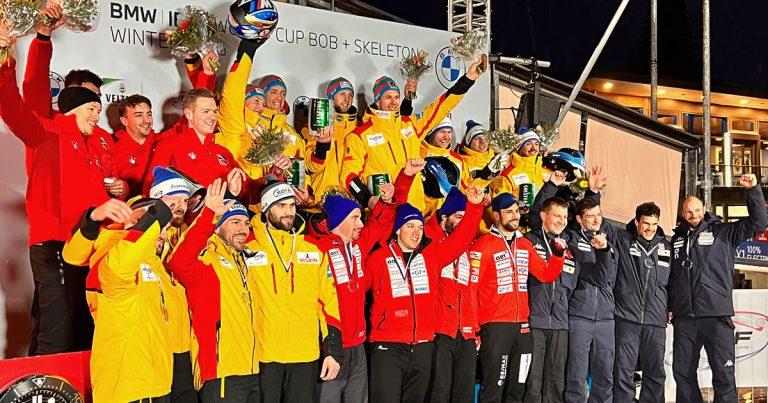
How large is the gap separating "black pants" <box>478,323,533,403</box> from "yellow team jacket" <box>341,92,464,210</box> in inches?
59.5

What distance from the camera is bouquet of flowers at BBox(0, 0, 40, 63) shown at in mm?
5391

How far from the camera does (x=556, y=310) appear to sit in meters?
8.07

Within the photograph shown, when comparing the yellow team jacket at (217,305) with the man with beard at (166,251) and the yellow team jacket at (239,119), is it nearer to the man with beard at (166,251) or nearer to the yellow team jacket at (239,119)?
the man with beard at (166,251)

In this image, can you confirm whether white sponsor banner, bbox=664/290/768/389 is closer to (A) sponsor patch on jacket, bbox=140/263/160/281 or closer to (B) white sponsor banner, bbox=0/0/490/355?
(B) white sponsor banner, bbox=0/0/490/355

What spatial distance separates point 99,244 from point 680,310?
20.3 ft

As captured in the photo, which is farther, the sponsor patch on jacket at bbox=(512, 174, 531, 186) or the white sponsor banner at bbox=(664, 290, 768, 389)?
the white sponsor banner at bbox=(664, 290, 768, 389)

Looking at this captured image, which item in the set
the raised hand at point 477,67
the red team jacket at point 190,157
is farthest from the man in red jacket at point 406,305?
the raised hand at point 477,67

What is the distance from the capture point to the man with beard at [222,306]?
5.54 metres

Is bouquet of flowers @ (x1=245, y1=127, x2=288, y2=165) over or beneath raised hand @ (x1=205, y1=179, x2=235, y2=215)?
over

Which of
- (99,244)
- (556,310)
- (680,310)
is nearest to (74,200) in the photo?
(99,244)

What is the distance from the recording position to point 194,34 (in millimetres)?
7172

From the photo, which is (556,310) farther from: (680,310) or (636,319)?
(680,310)

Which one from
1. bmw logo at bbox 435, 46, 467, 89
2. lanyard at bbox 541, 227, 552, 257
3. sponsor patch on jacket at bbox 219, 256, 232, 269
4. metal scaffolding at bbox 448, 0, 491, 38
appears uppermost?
metal scaffolding at bbox 448, 0, 491, 38

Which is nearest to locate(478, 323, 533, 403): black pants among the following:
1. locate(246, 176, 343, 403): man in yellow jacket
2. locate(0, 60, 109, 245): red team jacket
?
locate(246, 176, 343, 403): man in yellow jacket
